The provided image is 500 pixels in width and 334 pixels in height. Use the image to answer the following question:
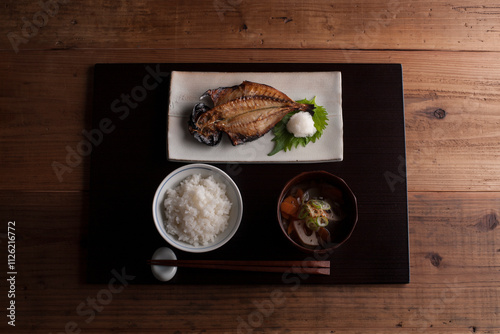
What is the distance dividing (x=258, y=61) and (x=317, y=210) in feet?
3.31

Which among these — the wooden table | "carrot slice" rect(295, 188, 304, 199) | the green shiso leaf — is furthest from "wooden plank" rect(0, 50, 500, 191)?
"carrot slice" rect(295, 188, 304, 199)

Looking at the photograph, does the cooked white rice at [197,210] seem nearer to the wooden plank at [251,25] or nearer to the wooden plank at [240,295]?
the wooden plank at [240,295]

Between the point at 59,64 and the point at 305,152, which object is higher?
the point at 59,64

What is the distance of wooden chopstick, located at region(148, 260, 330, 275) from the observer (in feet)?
6.57

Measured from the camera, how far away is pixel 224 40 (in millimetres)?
2320

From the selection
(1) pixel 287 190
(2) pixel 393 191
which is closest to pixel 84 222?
(1) pixel 287 190

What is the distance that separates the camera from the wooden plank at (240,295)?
2.11 metres

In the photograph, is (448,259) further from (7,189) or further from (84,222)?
(7,189)

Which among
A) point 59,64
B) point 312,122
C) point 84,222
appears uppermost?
point 59,64

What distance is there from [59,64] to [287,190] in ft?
5.33
